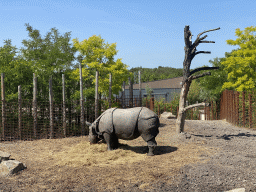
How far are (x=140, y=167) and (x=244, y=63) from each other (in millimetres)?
17865

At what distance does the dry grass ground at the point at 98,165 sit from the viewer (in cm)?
601

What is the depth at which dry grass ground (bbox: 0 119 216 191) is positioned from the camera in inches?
237

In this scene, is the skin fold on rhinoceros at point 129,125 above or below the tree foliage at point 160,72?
below

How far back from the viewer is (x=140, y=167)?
7.05 metres

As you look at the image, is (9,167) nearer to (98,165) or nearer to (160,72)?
(98,165)

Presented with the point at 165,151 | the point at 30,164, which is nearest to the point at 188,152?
the point at 165,151

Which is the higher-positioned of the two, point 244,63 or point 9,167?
point 244,63

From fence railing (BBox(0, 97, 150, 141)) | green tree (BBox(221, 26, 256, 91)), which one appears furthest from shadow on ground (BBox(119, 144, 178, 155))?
green tree (BBox(221, 26, 256, 91))

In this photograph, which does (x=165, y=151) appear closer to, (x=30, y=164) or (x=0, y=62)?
(x=30, y=164)

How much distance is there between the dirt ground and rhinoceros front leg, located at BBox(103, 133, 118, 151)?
0.31m

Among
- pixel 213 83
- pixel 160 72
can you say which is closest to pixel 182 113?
pixel 213 83

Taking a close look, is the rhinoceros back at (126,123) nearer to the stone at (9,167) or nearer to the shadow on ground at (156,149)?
the shadow on ground at (156,149)

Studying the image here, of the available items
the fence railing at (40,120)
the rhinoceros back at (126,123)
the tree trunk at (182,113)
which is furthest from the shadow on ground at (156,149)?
the fence railing at (40,120)

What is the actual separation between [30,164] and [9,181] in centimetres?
151
